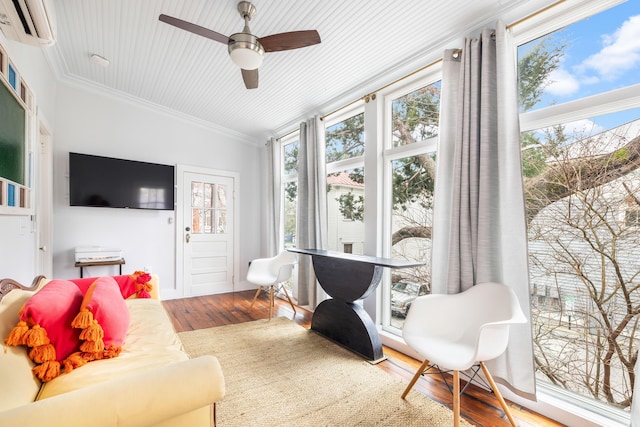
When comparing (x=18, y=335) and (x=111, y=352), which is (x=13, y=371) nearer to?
(x=18, y=335)

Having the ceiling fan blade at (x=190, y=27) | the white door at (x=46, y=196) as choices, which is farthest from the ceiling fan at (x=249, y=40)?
the white door at (x=46, y=196)

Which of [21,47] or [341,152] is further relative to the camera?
[341,152]

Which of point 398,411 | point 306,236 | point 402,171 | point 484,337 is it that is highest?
point 402,171

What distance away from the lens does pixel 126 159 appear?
421 cm

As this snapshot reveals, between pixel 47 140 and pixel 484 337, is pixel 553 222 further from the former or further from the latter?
pixel 47 140

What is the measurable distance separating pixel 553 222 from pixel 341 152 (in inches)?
90.6

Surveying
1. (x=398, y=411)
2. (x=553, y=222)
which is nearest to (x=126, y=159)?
(x=398, y=411)

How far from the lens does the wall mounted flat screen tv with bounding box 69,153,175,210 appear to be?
12.3 feet

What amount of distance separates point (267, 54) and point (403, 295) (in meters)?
2.64

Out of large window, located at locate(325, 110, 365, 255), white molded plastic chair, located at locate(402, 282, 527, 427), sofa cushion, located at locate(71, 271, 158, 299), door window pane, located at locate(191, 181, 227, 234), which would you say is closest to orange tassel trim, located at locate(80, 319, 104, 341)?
sofa cushion, located at locate(71, 271, 158, 299)

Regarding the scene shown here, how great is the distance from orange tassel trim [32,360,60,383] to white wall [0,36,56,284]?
912 mm

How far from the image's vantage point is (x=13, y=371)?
111 cm

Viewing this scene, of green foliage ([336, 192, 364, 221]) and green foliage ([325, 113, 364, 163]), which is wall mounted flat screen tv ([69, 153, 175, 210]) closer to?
green foliage ([325, 113, 364, 163])

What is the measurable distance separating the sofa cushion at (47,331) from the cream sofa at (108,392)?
0.12 feet
